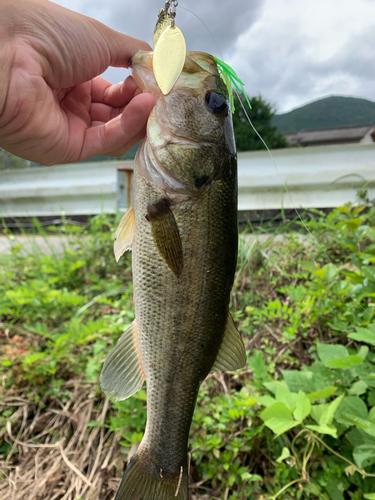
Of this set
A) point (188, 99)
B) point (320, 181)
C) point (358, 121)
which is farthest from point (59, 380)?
point (358, 121)

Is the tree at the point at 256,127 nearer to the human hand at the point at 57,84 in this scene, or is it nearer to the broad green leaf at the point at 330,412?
the human hand at the point at 57,84

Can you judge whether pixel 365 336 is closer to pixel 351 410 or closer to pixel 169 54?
pixel 351 410

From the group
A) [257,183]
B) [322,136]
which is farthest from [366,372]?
[322,136]

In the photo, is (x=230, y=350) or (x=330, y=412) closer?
(x=230, y=350)

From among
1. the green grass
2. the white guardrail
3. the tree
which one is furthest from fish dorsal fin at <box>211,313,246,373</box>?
the tree

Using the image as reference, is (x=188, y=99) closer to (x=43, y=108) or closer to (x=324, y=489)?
(x=43, y=108)

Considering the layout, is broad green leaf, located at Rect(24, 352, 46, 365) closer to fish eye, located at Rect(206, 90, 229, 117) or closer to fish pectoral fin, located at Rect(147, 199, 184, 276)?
fish pectoral fin, located at Rect(147, 199, 184, 276)
